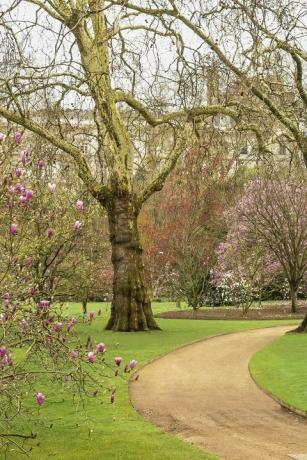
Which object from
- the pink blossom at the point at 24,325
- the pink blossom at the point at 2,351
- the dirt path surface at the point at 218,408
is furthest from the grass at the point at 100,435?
the pink blossom at the point at 2,351

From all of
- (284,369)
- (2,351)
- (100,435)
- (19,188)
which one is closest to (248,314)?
(284,369)

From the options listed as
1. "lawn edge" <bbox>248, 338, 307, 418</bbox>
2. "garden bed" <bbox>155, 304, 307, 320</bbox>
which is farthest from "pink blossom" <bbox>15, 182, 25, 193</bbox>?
"garden bed" <bbox>155, 304, 307, 320</bbox>

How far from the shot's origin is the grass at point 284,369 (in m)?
12.2

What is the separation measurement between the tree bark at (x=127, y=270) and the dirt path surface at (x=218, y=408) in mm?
5412

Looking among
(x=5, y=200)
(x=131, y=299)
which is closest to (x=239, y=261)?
(x=131, y=299)

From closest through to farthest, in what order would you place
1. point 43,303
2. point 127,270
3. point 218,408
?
point 43,303 → point 218,408 → point 127,270

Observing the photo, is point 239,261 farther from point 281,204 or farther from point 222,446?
point 222,446

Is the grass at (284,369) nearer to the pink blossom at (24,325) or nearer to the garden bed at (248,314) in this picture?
the pink blossom at (24,325)

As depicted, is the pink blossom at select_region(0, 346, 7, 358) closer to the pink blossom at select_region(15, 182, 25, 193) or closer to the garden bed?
the pink blossom at select_region(15, 182, 25, 193)

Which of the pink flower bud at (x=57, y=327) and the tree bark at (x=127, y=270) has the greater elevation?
the tree bark at (x=127, y=270)

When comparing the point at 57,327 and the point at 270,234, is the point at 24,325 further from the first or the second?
the point at 270,234

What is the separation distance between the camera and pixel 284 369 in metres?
14.9

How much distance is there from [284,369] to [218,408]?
13.0 feet

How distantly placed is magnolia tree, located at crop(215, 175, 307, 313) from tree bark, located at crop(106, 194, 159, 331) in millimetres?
9858
